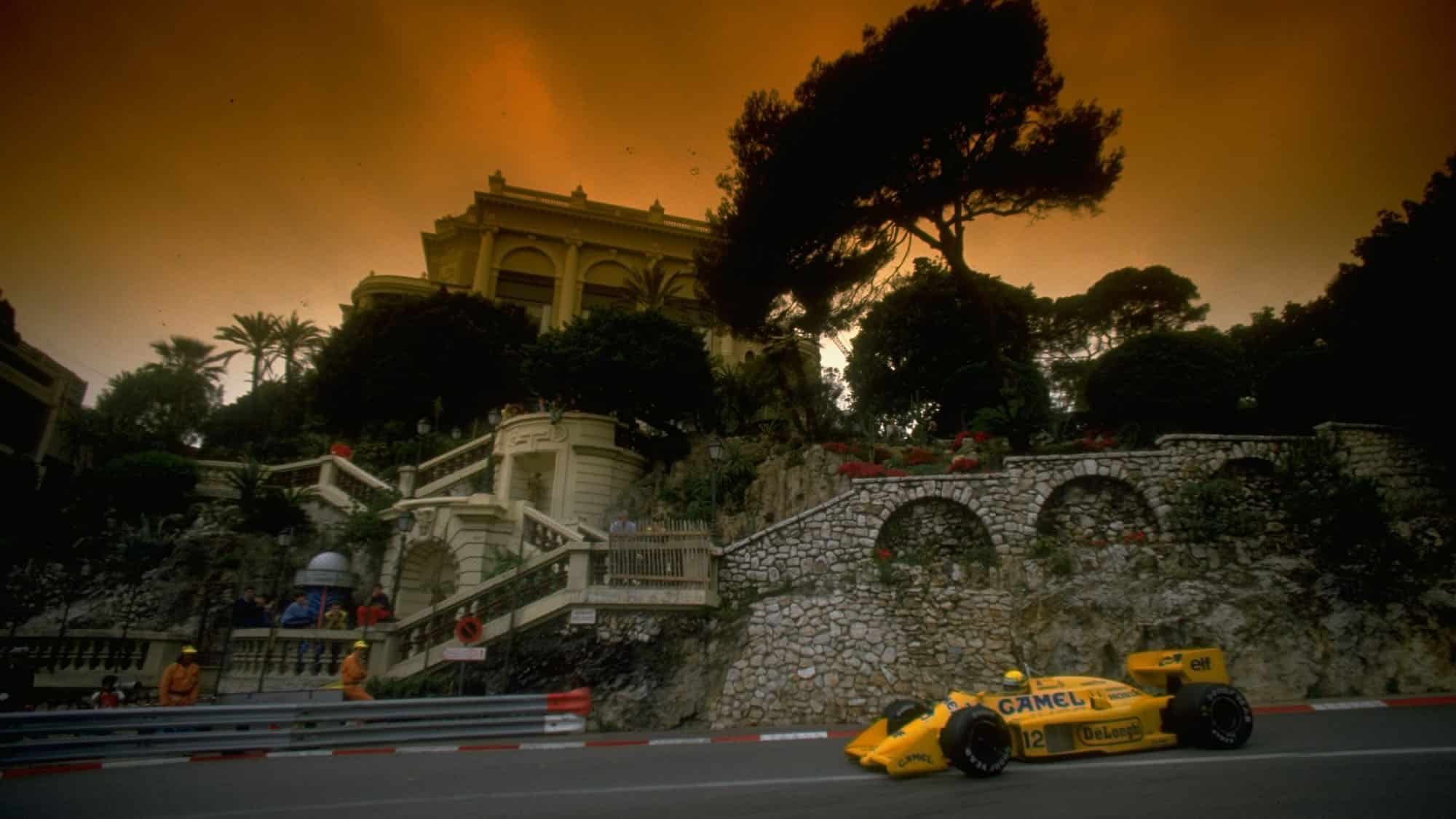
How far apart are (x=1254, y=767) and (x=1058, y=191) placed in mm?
18643

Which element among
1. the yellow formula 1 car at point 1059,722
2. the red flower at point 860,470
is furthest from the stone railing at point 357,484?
the yellow formula 1 car at point 1059,722

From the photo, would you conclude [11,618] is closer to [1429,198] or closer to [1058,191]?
[1058,191]

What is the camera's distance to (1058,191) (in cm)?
2175

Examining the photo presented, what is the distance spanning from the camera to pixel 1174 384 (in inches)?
683

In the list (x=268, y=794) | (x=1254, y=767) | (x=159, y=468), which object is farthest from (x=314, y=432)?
(x=1254, y=767)

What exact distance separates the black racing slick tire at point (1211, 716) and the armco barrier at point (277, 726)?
27.1 ft

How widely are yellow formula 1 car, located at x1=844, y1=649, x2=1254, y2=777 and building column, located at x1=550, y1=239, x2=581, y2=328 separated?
4368 centimetres

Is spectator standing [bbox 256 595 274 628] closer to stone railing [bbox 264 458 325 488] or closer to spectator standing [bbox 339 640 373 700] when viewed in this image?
spectator standing [bbox 339 640 373 700]

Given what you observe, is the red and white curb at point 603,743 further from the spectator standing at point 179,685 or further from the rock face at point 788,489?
the rock face at point 788,489

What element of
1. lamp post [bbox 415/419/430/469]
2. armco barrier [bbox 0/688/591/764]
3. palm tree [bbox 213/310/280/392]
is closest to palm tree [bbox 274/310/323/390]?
palm tree [bbox 213/310/280/392]

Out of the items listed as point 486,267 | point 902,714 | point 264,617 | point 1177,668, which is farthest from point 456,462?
point 486,267

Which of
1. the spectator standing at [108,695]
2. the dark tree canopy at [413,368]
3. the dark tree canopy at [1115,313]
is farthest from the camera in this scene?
the dark tree canopy at [1115,313]

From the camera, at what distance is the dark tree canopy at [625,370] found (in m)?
27.1

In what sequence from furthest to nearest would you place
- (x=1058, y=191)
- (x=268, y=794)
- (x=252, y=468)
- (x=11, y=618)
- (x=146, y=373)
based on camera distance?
(x=146, y=373), (x=252, y=468), (x=1058, y=191), (x=11, y=618), (x=268, y=794)
